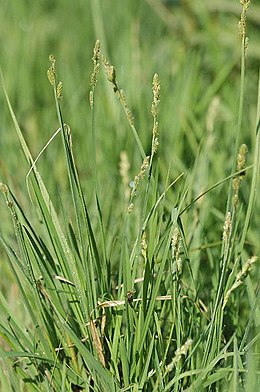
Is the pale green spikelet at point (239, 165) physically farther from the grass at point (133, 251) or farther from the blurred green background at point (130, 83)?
the blurred green background at point (130, 83)

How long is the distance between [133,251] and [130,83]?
3.38 ft

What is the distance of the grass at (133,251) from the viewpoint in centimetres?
98

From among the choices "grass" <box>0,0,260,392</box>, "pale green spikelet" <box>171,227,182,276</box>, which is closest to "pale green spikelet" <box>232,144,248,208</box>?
"grass" <box>0,0,260,392</box>

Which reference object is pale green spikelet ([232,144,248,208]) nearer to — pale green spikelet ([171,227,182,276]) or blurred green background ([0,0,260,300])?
pale green spikelet ([171,227,182,276])

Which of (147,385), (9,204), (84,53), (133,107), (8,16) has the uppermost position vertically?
(8,16)

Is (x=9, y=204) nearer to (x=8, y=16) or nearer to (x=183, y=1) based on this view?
(x=183, y=1)

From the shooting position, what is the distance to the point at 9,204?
0.95m

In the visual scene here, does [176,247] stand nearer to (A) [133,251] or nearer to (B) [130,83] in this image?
(A) [133,251]

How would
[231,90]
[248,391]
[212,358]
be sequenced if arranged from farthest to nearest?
[231,90]
[212,358]
[248,391]

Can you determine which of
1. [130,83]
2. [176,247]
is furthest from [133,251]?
[130,83]

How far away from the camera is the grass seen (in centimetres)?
98

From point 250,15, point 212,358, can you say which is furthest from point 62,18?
point 212,358

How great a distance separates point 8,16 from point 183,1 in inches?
→ 27.7

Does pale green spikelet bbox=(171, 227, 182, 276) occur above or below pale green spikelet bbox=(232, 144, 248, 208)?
below
